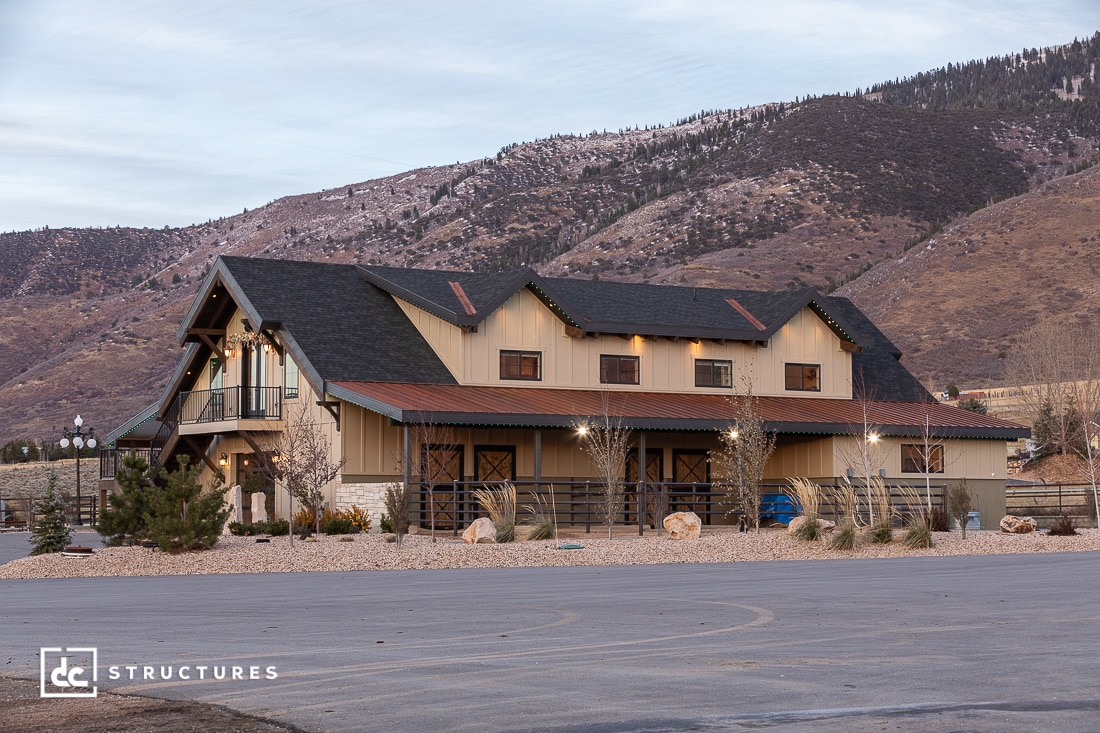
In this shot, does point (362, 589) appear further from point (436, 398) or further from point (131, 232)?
point (131, 232)

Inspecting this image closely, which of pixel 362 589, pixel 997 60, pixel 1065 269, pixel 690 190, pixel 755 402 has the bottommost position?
pixel 362 589

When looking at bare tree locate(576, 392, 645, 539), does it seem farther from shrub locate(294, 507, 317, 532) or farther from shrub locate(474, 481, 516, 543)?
shrub locate(294, 507, 317, 532)

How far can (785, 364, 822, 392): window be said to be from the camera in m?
45.6

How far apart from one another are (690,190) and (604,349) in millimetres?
87019

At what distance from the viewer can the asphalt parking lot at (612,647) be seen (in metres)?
8.80

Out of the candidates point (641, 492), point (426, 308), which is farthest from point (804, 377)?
point (426, 308)

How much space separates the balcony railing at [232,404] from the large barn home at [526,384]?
0.22 ft

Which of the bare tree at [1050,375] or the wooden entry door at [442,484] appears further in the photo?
the bare tree at [1050,375]

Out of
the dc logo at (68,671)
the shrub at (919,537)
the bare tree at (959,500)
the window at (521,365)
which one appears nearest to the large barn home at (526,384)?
the window at (521,365)

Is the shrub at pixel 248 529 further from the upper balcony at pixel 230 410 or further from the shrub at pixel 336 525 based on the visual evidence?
the upper balcony at pixel 230 410

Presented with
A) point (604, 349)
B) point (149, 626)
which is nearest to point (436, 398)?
point (604, 349)

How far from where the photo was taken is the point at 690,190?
128 meters

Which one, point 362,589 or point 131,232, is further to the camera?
point 131,232

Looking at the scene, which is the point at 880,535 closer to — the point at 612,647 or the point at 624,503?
the point at 624,503
